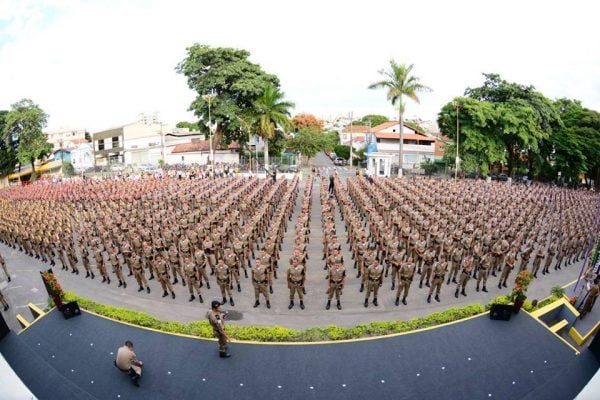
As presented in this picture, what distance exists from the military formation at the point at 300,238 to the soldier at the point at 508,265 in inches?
1.5

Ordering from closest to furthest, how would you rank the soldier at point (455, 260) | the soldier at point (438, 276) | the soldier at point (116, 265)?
the soldier at point (438, 276), the soldier at point (455, 260), the soldier at point (116, 265)

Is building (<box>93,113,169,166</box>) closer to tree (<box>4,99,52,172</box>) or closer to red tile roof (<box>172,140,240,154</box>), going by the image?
red tile roof (<box>172,140,240,154</box>)

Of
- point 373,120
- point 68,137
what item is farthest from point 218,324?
point 373,120

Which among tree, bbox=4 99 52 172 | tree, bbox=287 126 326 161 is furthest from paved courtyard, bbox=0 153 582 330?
tree, bbox=287 126 326 161

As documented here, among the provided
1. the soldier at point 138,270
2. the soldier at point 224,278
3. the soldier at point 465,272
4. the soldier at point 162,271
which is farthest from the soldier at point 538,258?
the soldier at point 138,270

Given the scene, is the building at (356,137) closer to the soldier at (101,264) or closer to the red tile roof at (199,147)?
the red tile roof at (199,147)

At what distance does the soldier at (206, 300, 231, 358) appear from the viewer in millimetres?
7148

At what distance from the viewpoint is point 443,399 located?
250 inches

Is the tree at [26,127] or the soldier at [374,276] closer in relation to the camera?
the soldier at [374,276]

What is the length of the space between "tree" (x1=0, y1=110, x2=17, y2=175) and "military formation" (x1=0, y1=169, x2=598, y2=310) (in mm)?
4212

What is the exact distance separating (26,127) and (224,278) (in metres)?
23.7

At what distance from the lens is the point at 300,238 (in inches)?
457

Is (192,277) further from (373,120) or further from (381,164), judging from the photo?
(373,120)

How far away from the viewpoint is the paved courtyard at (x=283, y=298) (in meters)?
9.66
